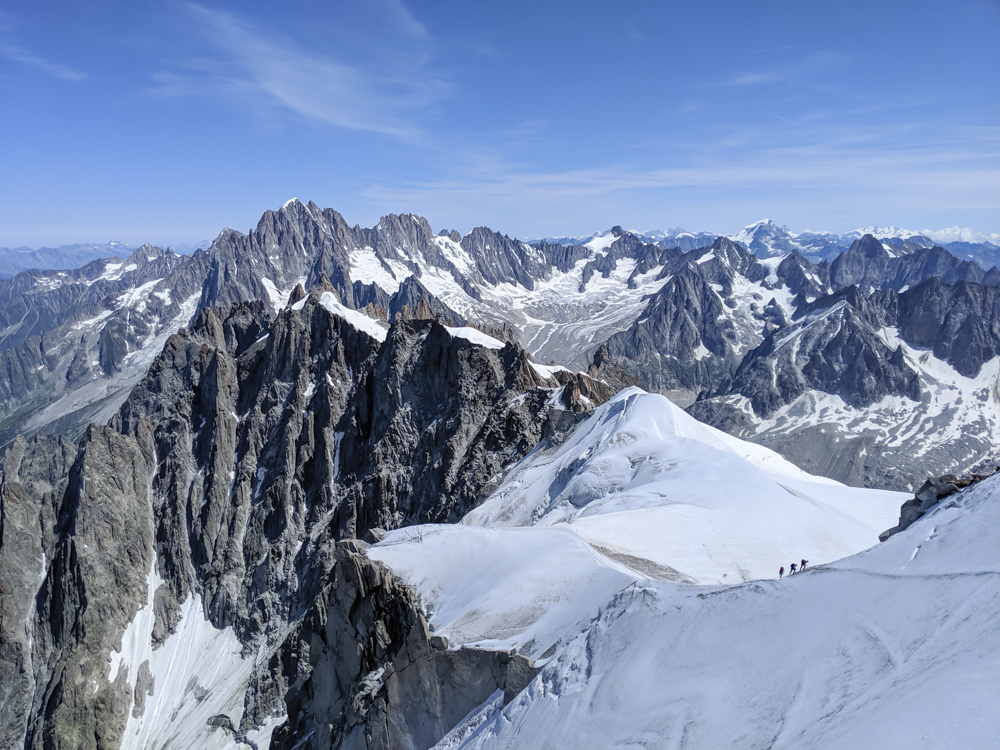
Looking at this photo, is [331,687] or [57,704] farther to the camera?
A: [57,704]

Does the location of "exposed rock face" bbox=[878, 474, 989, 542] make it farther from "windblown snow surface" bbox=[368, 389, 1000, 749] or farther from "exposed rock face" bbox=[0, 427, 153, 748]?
"exposed rock face" bbox=[0, 427, 153, 748]

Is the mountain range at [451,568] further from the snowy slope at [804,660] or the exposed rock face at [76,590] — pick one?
the exposed rock face at [76,590]

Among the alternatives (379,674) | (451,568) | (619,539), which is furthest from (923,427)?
(379,674)

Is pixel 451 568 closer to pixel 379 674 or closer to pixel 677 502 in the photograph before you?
pixel 379 674

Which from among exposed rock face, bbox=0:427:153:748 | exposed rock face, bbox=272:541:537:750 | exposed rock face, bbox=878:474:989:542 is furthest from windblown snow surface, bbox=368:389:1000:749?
exposed rock face, bbox=0:427:153:748

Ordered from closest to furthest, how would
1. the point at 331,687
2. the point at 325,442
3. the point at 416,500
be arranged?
1. the point at 331,687
2. the point at 416,500
3. the point at 325,442

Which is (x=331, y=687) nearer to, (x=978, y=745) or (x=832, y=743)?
(x=832, y=743)

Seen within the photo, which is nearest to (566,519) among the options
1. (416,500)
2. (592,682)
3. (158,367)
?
(592,682)
